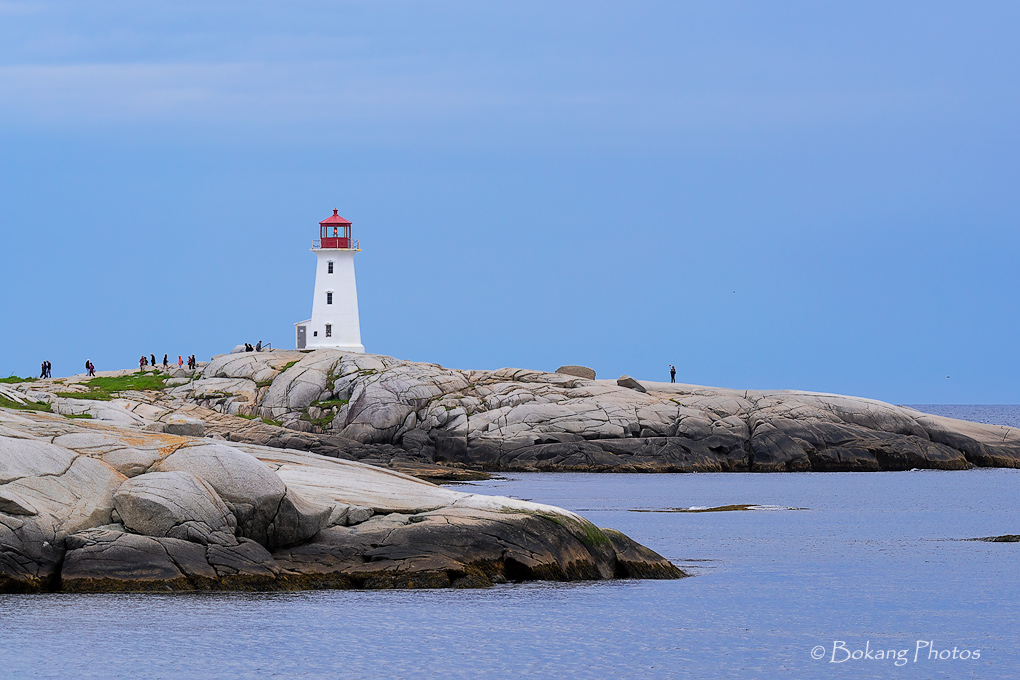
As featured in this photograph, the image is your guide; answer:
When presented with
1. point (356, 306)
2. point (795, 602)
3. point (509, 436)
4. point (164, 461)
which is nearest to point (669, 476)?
point (509, 436)

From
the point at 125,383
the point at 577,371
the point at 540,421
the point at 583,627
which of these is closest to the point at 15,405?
the point at 583,627

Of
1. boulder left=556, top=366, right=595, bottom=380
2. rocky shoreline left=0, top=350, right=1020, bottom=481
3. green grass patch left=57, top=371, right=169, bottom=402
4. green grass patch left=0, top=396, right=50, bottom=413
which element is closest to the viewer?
green grass patch left=0, top=396, right=50, bottom=413

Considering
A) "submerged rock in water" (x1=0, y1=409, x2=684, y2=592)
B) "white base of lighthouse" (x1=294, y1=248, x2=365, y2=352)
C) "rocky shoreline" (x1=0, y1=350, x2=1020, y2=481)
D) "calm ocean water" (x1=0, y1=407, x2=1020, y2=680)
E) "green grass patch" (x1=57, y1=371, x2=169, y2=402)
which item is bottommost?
"calm ocean water" (x1=0, y1=407, x2=1020, y2=680)

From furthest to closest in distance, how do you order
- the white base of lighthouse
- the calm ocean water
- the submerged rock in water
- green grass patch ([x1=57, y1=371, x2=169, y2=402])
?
the white base of lighthouse < green grass patch ([x1=57, y1=371, x2=169, y2=402]) < the submerged rock in water < the calm ocean water

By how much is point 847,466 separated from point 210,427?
3641 centimetres

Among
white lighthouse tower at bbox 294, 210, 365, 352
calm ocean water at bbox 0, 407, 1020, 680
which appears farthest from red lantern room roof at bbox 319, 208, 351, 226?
calm ocean water at bbox 0, 407, 1020, 680

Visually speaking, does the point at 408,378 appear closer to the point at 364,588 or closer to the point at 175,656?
the point at 364,588

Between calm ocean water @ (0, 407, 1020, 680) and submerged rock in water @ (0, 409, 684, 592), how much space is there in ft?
1.94

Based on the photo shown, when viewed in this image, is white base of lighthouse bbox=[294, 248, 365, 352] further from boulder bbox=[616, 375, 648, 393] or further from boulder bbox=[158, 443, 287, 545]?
boulder bbox=[158, 443, 287, 545]

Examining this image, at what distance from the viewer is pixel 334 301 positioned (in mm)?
90438

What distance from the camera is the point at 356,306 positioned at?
9138cm

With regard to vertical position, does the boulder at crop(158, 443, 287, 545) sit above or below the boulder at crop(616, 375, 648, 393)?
below

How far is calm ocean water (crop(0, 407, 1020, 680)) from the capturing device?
831 inches

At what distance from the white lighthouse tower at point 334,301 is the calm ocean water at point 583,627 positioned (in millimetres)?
56121
